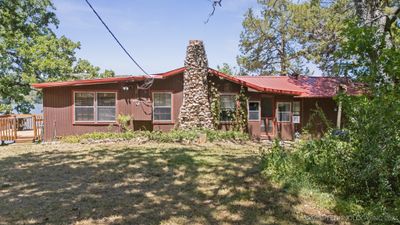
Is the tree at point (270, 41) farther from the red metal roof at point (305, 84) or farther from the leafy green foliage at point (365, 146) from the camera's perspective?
the leafy green foliage at point (365, 146)

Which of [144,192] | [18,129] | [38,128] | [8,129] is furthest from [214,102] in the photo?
[144,192]

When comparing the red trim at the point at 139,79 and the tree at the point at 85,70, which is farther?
the tree at the point at 85,70

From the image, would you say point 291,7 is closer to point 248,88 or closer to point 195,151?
point 248,88

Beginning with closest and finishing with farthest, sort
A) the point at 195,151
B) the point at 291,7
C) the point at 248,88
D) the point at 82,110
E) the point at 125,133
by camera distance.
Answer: the point at 195,151
the point at 125,133
the point at 82,110
the point at 248,88
the point at 291,7

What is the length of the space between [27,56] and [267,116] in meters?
14.7

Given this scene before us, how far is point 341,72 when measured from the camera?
5.67 m

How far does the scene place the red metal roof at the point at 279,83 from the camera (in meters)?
13.3

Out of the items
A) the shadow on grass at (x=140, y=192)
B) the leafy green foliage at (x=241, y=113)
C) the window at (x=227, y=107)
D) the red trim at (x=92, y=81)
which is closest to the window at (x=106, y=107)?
the red trim at (x=92, y=81)

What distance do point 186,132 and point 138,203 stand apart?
7989 mm

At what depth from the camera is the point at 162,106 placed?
46.6 ft

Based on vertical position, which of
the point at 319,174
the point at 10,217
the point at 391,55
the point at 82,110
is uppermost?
the point at 391,55

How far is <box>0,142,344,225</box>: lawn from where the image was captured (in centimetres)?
419

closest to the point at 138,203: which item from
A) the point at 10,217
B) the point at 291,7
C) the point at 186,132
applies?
the point at 10,217

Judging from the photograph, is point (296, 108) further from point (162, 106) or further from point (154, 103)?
point (154, 103)
